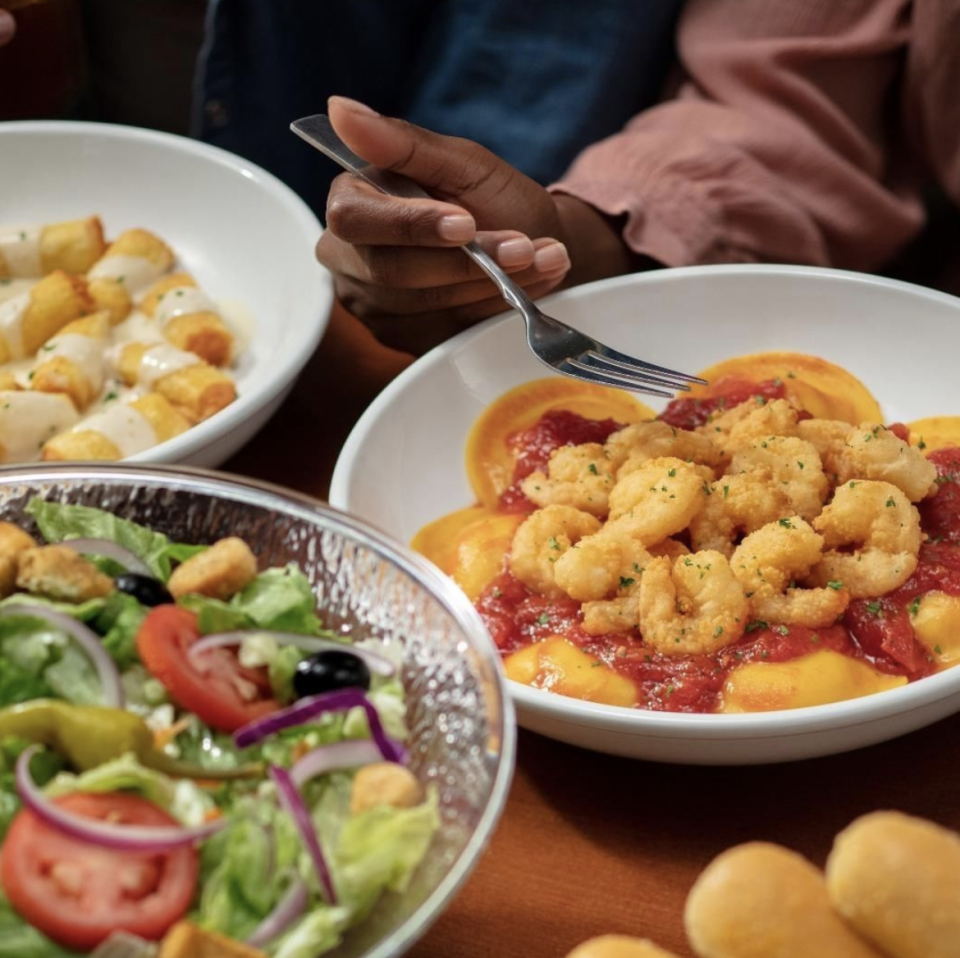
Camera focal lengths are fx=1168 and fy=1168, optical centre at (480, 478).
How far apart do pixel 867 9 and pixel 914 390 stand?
0.80 m

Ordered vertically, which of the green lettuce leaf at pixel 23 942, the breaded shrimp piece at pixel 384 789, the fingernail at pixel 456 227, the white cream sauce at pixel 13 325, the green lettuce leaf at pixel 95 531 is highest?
the fingernail at pixel 456 227

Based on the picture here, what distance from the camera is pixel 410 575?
2.78 ft

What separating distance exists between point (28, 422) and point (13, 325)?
0.26 m

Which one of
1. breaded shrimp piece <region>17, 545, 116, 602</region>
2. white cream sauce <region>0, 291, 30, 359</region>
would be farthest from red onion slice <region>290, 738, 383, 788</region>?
white cream sauce <region>0, 291, 30, 359</region>

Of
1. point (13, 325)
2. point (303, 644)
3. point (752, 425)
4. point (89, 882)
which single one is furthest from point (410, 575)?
point (13, 325)

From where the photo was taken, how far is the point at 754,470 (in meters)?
1.19

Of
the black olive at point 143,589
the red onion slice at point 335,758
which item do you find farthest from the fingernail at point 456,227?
the red onion slice at point 335,758

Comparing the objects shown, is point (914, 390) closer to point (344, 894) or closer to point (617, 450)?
point (617, 450)

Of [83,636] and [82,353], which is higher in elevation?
[83,636]

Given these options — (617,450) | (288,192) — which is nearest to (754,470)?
(617,450)

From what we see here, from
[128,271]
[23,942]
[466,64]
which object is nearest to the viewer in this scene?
[23,942]

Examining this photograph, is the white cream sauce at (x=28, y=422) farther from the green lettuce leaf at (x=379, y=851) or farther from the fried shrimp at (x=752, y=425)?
the green lettuce leaf at (x=379, y=851)

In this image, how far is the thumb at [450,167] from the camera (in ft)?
4.42

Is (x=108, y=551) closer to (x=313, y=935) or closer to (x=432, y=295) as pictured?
(x=313, y=935)
